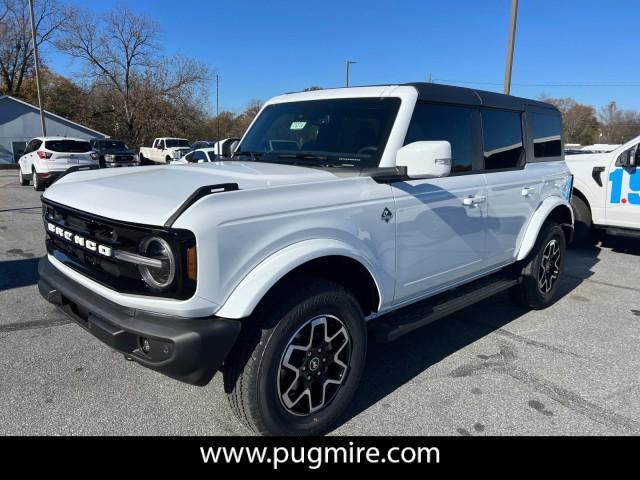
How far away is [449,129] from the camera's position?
3.62 metres

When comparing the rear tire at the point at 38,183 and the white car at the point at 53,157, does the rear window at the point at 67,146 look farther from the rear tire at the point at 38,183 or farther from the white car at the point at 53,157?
the rear tire at the point at 38,183

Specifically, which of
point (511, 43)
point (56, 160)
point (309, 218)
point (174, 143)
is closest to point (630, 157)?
point (309, 218)

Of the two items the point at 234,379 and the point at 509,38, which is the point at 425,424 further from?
the point at 509,38

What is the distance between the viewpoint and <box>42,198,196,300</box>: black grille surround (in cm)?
214

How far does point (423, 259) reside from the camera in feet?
10.7

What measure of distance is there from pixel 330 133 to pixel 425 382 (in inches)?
75.5

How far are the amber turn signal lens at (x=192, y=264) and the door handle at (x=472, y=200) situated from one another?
218 cm

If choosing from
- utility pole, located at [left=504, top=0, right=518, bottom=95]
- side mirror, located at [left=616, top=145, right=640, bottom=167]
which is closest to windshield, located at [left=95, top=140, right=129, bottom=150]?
utility pole, located at [left=504, top=0, right=518, bottom=95]

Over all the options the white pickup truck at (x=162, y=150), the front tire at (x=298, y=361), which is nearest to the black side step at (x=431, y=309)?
the front tire at (x=298, y=361)

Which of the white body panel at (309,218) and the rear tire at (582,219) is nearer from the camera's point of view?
the white body panel at (309,218)

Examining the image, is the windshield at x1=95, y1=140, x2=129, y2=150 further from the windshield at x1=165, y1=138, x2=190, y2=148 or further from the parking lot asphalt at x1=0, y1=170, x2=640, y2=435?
the parking lot asphalt at x1=0, y1=170, x2=640, y2=435

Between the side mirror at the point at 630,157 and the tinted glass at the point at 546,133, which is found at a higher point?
the tinted glass at the point at 546,133

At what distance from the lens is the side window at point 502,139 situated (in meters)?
3.99

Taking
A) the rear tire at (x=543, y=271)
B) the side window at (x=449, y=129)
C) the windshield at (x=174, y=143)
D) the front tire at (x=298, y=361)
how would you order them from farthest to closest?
the windshield at (x=174, y=143)
the rear tire at (x=543, y=271)
the side window at (x=449, y=129)
the front tire at (x=298, y=361)
